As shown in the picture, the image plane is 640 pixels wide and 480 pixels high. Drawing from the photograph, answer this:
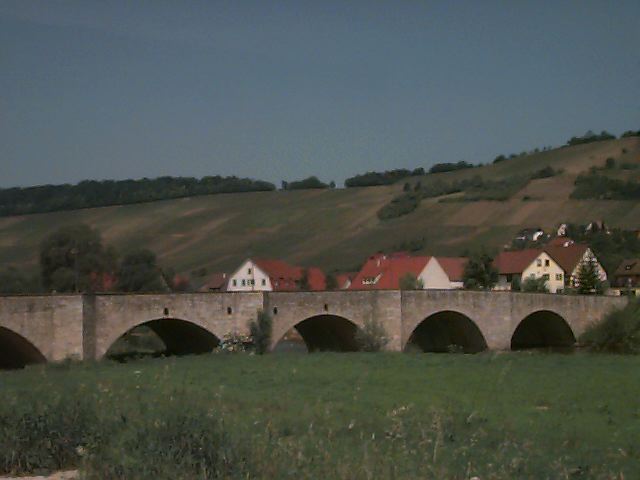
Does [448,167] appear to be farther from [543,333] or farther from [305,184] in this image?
[543,333]

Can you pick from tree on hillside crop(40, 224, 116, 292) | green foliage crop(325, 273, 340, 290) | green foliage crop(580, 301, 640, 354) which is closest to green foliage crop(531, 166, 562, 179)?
green foliage crop(325, 273, 340, 290)

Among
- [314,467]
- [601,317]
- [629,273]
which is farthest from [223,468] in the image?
[629,273]

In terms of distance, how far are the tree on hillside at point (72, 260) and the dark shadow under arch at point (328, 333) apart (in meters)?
17.5

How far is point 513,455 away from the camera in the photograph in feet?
42.3

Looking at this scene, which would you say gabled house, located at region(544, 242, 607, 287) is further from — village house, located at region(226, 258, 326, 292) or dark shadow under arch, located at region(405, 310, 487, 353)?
dark shadow under arch, located at region(405, 310, 487, 353)

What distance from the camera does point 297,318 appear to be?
124 feet

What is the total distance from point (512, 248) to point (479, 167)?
94.8ft

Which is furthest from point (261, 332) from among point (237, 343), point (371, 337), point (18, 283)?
point (18, 283)

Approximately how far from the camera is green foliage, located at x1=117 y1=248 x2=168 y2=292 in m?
60.8

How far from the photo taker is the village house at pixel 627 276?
71250 millimetres

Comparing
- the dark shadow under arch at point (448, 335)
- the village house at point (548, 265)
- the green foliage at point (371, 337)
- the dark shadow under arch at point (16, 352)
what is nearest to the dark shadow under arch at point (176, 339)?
the dark shadow under arch at point (16, 352)

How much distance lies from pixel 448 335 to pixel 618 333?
8845 mm

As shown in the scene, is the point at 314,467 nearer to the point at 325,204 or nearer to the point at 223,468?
the point at 223,468

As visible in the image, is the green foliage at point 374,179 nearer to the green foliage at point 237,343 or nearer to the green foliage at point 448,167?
the green foliage at point 448,167
